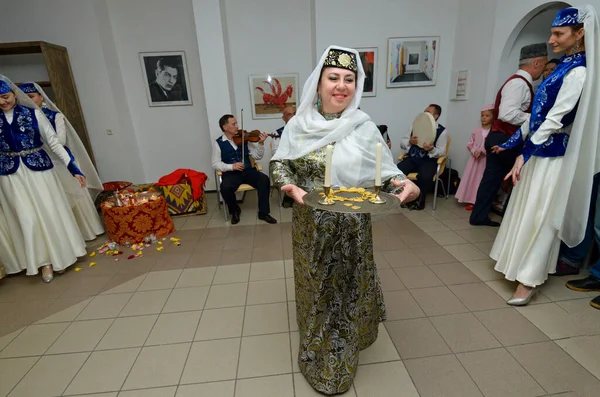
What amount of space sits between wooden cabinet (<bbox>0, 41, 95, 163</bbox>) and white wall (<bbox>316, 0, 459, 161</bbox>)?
3.84 m

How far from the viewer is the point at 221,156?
4359 millimetres

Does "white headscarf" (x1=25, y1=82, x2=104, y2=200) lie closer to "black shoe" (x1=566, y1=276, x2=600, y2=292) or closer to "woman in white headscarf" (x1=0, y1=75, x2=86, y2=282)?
"woman in white headscarf" (x1=0, y1=75, x2=86, y2=282)

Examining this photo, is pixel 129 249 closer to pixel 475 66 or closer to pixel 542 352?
pixel 542 352

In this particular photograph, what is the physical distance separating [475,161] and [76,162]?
5.20 meters

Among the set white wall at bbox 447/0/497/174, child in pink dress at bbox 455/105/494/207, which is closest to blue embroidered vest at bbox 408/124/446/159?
child in pink dress at bbox 455/105/494/207

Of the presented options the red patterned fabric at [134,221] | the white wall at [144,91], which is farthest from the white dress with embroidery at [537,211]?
the white wall at [144,91]

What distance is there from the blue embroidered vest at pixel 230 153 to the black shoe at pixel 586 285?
3.81 meters

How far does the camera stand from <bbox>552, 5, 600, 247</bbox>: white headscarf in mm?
1967

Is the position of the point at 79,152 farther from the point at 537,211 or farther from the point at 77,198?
the point at 537,211

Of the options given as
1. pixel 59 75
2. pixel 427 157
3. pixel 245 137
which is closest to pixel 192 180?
pixel 245 137

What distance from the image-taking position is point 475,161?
421 centimetres

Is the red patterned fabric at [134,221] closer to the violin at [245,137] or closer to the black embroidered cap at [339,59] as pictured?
the violin at [245,137]

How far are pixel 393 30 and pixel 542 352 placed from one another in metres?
4.81

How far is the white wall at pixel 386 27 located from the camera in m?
4.79
